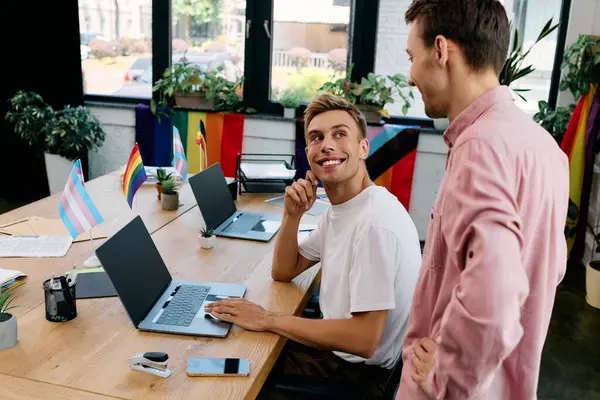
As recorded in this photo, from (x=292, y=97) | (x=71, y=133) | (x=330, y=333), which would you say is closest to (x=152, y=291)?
(x=330, y=333)

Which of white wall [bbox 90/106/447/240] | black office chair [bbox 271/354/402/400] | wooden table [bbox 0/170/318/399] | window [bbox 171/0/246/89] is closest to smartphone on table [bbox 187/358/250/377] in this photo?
wooden table [bbox 0/170/318/399]

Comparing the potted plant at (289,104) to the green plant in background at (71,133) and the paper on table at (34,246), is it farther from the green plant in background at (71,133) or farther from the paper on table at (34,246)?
the paper on table at (34,246)

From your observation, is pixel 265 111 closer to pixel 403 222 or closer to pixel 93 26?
pixel 93 26

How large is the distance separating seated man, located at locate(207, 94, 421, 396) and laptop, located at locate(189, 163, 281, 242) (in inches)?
17.0

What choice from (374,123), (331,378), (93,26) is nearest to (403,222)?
(331,378)

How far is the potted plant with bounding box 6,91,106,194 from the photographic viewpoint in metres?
4.34

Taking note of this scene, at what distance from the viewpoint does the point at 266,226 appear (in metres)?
2.45

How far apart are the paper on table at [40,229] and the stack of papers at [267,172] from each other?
0.95m

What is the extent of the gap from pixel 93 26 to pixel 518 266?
4.62 meters

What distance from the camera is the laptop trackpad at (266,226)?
2396 mm

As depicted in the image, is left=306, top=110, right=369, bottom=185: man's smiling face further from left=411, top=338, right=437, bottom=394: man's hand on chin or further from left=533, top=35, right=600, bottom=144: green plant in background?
left=533, top=35, right=600, bottom=144: green plant in background

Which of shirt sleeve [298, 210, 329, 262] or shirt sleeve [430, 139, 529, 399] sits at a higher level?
shirt sleeve [430, 139, 529, 399]

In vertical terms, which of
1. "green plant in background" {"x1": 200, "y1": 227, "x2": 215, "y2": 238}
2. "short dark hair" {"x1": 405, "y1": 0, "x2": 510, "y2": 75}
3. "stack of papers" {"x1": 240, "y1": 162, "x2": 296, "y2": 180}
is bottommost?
"green plant in background" {"x1": 200, "y1": 227, "x2": 215, "y2": 238}

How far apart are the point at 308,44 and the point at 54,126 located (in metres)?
2.00
